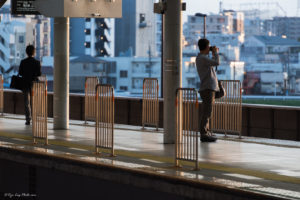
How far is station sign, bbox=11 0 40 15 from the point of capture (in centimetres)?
1628

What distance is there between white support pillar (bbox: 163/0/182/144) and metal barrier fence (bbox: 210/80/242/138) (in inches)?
69.7

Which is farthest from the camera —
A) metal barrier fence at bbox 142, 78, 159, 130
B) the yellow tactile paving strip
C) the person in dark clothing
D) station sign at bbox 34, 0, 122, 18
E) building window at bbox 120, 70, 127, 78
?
building window at bbox 120, 70, 127, 78

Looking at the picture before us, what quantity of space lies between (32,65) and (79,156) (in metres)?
5.73

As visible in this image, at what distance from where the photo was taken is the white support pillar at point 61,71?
586 inches

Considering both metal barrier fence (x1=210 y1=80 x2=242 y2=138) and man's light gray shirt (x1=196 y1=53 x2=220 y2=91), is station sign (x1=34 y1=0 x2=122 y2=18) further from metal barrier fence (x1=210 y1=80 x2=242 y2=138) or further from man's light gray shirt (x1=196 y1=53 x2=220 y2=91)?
man's light gray shirt (x1=196 y1=53 x2=220 y2=91)

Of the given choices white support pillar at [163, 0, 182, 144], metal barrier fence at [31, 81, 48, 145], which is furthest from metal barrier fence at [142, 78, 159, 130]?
metal barrier fence at [31, 81, 48, 145]

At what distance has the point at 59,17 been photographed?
1478cm

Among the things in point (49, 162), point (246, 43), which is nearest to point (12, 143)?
point (49, 162)

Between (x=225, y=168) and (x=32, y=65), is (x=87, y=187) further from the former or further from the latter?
(x=32, y=65)

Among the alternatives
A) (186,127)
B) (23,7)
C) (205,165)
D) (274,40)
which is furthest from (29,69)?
(274,40)

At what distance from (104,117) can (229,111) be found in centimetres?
383

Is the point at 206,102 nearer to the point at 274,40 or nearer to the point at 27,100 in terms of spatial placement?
Answer: the point at 27,100

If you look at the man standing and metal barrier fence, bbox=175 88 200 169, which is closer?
metal barrier fence, bbox=175 88 200 169

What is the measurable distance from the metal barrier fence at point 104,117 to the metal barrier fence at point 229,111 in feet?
11.8
